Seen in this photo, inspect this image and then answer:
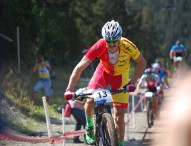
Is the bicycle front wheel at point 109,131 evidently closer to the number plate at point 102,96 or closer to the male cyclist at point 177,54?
the number plate at point 102,96

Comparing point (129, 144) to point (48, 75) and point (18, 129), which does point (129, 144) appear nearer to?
point (18, 129)

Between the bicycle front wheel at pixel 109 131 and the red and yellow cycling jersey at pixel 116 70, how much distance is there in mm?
940

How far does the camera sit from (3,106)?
1289cm

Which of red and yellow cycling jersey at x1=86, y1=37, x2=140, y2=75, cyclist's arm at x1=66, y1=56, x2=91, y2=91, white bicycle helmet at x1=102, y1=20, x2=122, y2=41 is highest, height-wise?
white bicycle helmet at x1=102, y1=20, x2=122, y2=41

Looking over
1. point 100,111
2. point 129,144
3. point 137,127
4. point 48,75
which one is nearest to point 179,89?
point 100,111

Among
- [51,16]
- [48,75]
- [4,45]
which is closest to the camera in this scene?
[48,75]

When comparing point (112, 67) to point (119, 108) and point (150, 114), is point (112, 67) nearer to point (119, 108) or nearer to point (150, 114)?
point (119, 108)

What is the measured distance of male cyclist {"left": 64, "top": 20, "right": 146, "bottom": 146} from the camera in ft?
23.2

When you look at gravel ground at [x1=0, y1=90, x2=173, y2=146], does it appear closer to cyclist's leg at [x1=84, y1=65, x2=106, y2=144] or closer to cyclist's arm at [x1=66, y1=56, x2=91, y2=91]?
cyclist's leg at [x1=84, y1=65, x2=106, y2=144]

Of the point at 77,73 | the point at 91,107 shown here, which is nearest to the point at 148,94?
the point at 91,107

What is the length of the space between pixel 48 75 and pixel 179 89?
15893 mm

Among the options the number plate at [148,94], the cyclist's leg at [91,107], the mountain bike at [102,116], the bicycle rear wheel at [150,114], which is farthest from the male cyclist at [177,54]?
the mountain bike at [102,116]

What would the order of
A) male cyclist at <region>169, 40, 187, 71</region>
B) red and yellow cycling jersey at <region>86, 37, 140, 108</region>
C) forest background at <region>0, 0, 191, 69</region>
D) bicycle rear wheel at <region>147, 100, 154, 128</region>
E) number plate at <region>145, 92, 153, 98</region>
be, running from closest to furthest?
red and yellow cycling jersey at <region>86, 37, 140, 108</region> → bicycle rear wheel at <region>147, 100, 154, 128</region> → number plate at <region>145, 92, 153, 98</region> → forest background at <region>0, 0, 191, 69</region> → male cyclist at <region>169, 40, 187, 71</region>

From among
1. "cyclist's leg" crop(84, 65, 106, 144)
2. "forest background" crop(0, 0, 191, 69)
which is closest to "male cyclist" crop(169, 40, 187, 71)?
"forest background" crop(0, 0, 191, 69)
